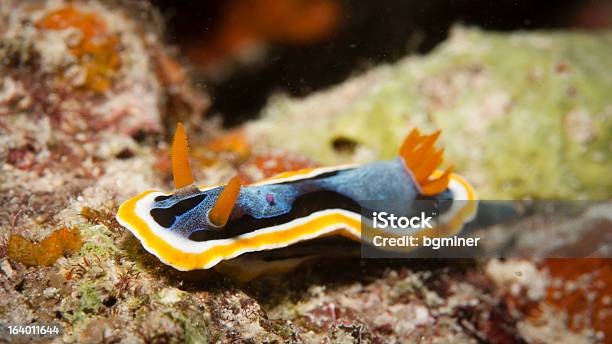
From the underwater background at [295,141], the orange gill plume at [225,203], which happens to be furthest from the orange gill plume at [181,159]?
the underwater background at [295,141]

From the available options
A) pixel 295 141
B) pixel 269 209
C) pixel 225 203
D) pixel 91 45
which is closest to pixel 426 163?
pixel 269 209

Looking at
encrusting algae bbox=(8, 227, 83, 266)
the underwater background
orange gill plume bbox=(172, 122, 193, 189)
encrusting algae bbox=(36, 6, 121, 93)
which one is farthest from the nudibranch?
encrusting algae bbox=(36, 6, 121, 93)

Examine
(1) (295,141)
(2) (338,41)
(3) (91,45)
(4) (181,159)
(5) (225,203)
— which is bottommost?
(1) (295,141)

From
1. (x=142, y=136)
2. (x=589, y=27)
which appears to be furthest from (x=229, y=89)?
(x=589, y=27)

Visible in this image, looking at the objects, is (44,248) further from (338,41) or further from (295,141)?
(338,41)

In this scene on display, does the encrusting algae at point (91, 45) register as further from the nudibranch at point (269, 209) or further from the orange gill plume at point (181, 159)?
the orange gill plume at point (181, 159)

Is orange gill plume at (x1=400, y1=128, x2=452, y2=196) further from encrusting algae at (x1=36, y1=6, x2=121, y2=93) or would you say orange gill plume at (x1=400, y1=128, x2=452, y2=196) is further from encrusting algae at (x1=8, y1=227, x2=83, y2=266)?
encrusting algae at (x1=36, y1=6, x2=121, y2=93)

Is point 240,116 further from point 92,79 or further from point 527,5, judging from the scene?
point 527,5
